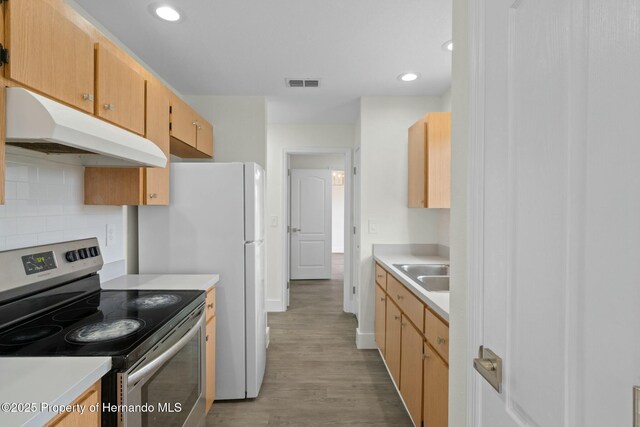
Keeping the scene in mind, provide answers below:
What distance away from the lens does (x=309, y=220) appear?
6.01m

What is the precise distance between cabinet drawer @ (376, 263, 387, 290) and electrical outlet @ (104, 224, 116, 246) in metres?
1.97

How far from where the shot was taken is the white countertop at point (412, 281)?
60.8 inches

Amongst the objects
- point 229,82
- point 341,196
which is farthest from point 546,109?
point 341,196

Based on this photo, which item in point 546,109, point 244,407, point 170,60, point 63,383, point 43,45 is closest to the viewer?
point 546,109

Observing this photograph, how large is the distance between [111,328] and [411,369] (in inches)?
62.0

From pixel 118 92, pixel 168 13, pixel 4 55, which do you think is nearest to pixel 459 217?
pixel 4 55

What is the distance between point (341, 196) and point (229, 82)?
6759 millimetres

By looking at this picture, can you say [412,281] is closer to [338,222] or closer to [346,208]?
[346,208]

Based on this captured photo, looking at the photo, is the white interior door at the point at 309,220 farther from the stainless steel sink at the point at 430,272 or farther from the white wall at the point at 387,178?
the stainless steel sink at the point at 430,272

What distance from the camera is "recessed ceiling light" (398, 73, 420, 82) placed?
2693mm

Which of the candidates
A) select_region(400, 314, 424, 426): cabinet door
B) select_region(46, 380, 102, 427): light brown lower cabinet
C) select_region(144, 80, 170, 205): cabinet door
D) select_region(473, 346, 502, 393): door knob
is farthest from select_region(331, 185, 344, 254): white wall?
select_region(473, 346, 502, 393): door knob

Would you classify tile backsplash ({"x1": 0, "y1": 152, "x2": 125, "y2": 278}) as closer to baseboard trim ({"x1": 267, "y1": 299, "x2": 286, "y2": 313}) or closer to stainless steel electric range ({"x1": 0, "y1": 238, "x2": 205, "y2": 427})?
stainless steel electric range ({"x1": 0, "y1": 238, "x2": 205, "y2": 427})

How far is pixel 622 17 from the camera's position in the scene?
475 mm

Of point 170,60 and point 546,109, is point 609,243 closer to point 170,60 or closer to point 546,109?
point 546,109
